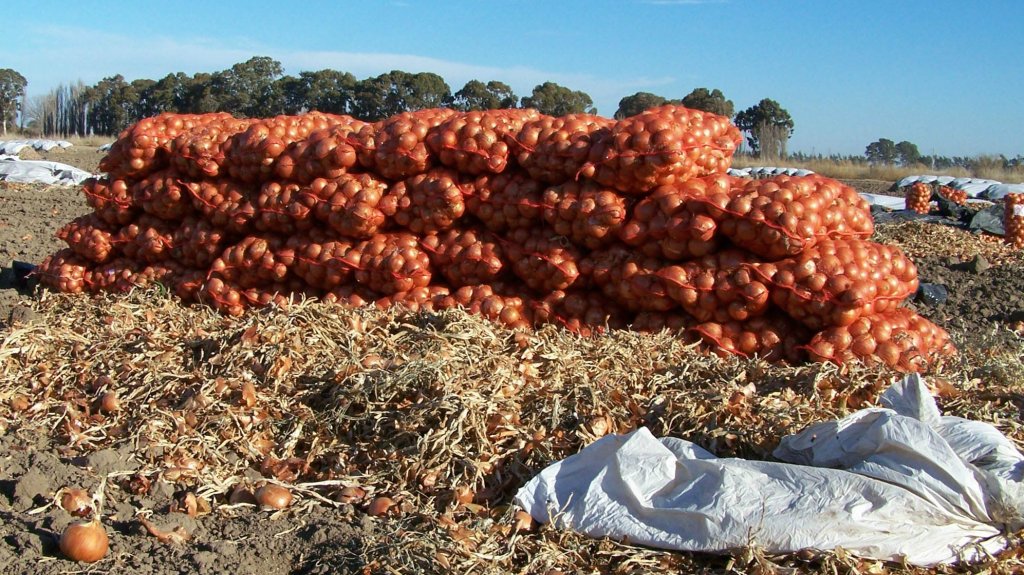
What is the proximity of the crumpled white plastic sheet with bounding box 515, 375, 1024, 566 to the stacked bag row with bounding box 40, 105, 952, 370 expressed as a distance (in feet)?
4.61

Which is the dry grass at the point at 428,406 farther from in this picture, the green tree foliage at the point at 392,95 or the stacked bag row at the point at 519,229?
the green tree foliage at the point at 392,95

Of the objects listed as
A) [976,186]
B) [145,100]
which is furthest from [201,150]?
[145,100]

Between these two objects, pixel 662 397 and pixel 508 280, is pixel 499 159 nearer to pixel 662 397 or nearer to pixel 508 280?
pixel 508 280

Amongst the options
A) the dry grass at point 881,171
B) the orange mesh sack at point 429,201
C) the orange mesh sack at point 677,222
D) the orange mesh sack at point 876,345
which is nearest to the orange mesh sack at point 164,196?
the orange mesh sack at point 429,201

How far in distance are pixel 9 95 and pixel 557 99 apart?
33.5 m

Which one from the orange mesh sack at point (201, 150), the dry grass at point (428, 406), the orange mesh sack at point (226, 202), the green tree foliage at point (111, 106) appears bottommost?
the dry grass at point (428, 406)

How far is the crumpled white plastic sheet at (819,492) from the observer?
2.74 m

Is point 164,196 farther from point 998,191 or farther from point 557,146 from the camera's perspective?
point 998,191

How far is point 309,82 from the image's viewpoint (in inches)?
1613

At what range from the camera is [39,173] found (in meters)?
18.8

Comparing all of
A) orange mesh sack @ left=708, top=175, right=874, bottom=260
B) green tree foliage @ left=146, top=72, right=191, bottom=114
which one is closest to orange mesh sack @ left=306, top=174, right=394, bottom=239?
orange mesh sack @ left=708, top=175, right=874, bottom=260

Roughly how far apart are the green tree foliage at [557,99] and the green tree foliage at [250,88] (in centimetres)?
1151

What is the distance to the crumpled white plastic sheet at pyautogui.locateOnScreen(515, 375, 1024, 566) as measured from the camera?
108 inches

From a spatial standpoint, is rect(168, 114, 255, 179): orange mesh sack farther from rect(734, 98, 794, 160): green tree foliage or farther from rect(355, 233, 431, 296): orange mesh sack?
rect(734, 98, 794, 160): green tree foliage
